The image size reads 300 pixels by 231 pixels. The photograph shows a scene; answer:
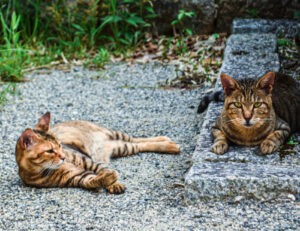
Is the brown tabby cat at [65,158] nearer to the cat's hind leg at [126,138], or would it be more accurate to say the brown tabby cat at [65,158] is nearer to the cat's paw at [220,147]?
the cat's hind leg at [126,138]

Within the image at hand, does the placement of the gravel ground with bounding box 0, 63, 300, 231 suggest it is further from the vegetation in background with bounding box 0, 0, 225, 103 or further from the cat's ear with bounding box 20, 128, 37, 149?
the vegetation in background with bounding box 0, 0, 225, 103

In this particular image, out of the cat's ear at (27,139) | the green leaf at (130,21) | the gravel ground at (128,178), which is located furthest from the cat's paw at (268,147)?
the green leaf at (130,21)

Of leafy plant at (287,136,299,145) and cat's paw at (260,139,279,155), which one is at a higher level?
cat's paw at (260,139,279,155)

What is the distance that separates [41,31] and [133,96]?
3128 mm

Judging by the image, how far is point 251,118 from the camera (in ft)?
10.4

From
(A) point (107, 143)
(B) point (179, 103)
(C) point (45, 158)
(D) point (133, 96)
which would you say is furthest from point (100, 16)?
(C) point (45, 158)

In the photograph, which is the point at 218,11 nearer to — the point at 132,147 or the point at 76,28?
the point at 76,28

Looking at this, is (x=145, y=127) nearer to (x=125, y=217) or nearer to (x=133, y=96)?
(x=133, y=96)

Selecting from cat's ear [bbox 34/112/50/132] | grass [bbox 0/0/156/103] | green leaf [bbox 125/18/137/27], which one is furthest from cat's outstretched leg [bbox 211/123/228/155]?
green leaf [bbox 125/18/137/27]

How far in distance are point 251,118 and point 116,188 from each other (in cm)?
116

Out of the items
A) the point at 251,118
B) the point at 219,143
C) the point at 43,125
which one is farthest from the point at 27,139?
the point at 251,118

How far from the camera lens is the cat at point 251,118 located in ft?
10.5

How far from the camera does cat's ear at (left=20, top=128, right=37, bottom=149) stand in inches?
125

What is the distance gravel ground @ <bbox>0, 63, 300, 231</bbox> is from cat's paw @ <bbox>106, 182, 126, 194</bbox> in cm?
5
